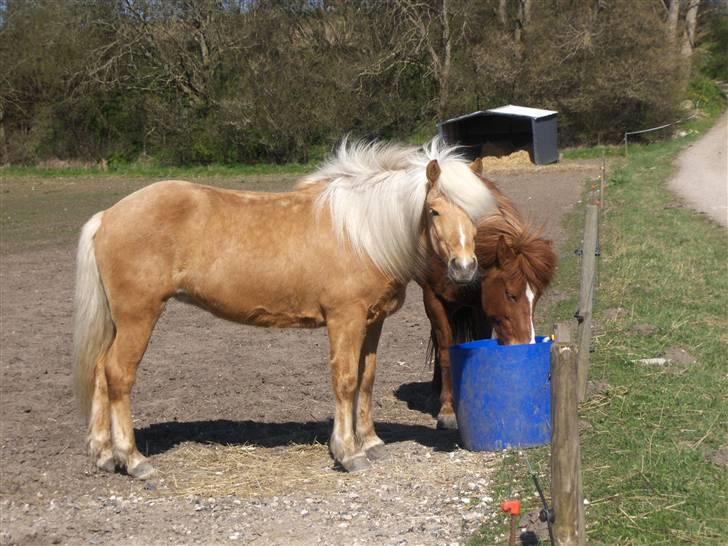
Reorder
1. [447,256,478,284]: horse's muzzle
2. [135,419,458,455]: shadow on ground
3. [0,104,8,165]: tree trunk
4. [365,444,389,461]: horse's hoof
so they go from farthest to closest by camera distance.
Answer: [0,104,8,165]: tree trunk, [135,419,458,455]: shadow on ground, [365,444,389,461]: horse's hoof, [447,256,478,284]: horse's muzzle

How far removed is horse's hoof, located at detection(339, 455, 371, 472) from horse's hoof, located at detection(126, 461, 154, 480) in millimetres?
1098

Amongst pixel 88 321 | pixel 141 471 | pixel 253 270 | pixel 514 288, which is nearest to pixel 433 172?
pixel 514 288

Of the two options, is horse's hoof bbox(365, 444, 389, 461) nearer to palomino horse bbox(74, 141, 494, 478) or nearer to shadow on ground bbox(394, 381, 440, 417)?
palomino horse bbox(74, 141, 494, 478)

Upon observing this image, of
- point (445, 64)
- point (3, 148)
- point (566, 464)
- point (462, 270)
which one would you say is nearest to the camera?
point (566, 464)

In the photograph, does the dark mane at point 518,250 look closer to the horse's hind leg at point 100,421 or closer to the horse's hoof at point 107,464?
the horse's hind leg at point 100,421

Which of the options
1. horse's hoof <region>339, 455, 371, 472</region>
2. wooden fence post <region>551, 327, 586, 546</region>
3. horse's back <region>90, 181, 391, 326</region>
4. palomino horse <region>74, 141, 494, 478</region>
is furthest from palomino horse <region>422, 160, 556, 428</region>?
wooden fence post <region>551, 327, 586, 546</region>

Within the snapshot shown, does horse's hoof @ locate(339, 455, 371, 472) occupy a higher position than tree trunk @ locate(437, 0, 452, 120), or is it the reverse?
tree trunk @ locate(437, 0, 452, 120)

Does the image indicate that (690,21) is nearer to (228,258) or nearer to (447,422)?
(447,422)

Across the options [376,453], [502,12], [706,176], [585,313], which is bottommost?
[706,176]

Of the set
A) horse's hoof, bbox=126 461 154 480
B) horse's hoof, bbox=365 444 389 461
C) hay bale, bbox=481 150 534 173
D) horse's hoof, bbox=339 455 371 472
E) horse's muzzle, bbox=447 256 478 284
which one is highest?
horse's muzzle, bbox=447 256 478 284

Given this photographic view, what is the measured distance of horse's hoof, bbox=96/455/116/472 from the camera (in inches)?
207

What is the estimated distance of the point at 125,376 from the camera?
5.22m

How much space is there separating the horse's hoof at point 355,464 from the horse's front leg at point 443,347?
1.05m

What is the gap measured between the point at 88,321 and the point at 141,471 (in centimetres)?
94
